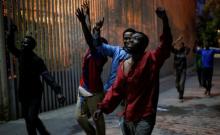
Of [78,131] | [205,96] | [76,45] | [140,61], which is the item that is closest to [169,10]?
[205,96]

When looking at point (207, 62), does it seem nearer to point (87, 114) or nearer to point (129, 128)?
point (87, 114)

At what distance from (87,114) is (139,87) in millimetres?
2114

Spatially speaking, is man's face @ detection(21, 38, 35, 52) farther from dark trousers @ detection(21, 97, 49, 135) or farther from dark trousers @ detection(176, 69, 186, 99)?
dark trousers @ detection(176, 69, 186, 99)

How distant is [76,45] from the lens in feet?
40.8

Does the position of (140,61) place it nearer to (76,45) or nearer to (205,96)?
(76,45)

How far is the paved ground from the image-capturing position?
28.3ft

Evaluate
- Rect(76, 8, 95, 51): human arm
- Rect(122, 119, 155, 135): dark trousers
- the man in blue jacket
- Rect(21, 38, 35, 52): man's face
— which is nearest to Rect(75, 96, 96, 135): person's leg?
Rect(76, 8, 95, 51): human arm

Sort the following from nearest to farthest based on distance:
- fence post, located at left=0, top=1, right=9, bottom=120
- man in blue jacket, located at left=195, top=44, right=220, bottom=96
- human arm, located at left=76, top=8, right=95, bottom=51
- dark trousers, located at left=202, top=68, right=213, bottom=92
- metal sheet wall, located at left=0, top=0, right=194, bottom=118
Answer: human arm, located at left=76, top=8, right=95, bottom=51 < fence post, located at left=0, top=1, right=9, bottom=120 < metal sheet wall, located at left=0, top=0, right=194, bottom=118 < man in blue jacket, located at left=195, top=44, right=220, bottom=96 < dark trousers, located at left=202, top=68, right=213, bottom=92

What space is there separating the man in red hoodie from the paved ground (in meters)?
3.73

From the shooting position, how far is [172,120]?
31.9 feet

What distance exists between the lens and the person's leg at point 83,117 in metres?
6.47

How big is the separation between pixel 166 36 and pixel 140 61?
403mm

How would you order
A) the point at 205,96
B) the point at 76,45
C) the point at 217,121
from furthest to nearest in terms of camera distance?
the point at 205,96, the point at 76,45, the point at 217,121

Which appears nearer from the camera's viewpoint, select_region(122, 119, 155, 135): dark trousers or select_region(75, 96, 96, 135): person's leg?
select_region(122, 119, 155, 135): dark trousers
